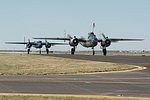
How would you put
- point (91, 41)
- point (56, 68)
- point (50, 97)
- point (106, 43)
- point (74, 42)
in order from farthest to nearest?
1. point (74, 42)
2. point (91, 41)
3. point (106, 43)
4. point (56, 68)
5. point (50, 97)

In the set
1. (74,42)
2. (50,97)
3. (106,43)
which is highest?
(74,42)

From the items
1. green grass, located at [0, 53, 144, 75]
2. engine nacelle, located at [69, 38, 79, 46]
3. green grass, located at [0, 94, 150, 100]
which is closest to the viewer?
green grass, located at [0, 94, 150, 100]

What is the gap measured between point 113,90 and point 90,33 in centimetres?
6979

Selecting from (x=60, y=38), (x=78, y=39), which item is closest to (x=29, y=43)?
(x=60, y=38)

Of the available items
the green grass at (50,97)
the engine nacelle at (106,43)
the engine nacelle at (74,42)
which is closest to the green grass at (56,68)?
the green grass at (50,97)

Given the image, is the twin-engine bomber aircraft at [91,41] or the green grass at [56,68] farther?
the twin-engine bomber aircraft at [91,41]

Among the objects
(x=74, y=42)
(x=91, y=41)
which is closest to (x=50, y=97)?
(x=91, y=41)

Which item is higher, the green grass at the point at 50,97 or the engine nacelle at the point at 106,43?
the engine nacelle at the point at 106,43

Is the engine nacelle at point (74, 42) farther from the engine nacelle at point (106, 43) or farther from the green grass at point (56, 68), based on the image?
the green grass at point (56, 68)

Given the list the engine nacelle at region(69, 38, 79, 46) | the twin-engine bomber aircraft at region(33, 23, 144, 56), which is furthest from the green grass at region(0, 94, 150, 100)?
the engine nacelle at region(69, 38, 79, 46)

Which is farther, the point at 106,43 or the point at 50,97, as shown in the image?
the point at 106,43

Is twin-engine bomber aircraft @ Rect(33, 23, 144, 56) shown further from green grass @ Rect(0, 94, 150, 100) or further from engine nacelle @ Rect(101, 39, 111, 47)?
green grass @ Rect(0, 94, 150, 100)

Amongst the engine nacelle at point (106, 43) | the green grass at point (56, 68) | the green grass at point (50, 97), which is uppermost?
the engine nacelle at point (106, 43)

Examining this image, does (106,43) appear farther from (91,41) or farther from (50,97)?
(50,97)
